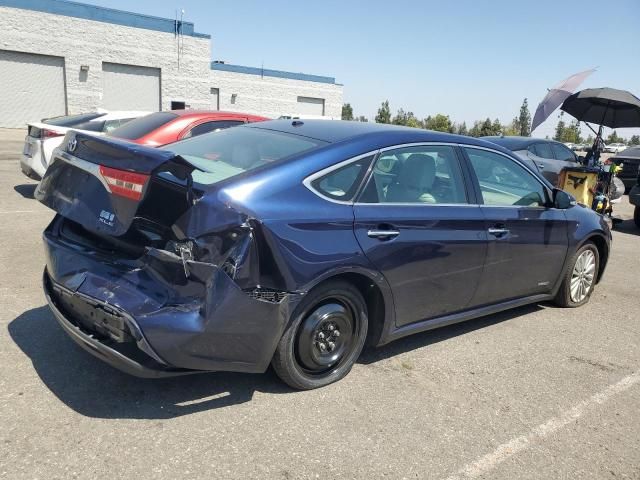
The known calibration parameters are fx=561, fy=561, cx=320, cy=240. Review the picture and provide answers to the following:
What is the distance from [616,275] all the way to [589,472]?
490cm

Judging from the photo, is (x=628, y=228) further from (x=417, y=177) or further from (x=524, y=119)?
(x=524, y=119)

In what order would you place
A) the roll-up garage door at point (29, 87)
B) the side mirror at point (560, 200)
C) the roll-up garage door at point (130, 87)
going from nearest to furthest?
1. the side mirror at point (560, 200)
2. the roll-up garage door at point (29, 87)
3. the roll-up garage door at point (130, 87)

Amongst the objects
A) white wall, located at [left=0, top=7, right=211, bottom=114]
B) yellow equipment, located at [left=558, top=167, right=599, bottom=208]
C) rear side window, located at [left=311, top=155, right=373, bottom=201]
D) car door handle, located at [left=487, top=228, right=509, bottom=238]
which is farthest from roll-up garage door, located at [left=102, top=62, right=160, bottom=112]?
rear side window, located at [left=311, top=155, right=373, bottom=201]

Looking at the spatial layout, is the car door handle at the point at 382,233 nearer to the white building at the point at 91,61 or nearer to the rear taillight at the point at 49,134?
the rear taillight at the point at 49,134

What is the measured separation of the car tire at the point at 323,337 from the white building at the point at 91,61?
2862cm

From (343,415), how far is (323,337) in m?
0.48

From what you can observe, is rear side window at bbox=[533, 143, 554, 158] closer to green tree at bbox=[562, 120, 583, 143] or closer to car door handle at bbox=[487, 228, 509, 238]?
car door handle at bbox=[487, 228, 509, 238]

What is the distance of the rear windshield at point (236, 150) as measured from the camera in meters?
3.32

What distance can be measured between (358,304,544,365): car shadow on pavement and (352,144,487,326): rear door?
14.8 inches

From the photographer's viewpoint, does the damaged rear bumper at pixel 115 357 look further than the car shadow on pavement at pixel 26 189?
No

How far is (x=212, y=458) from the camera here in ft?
8.83

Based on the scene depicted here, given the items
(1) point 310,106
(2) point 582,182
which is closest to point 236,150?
(2) point 582,182

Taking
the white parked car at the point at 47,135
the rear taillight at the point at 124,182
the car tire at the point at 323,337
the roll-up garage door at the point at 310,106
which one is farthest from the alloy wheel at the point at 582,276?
the roll-up garage door at the point at 310,106

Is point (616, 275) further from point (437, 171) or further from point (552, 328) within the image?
point (437, 171)
